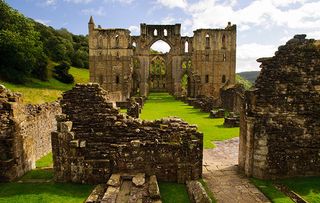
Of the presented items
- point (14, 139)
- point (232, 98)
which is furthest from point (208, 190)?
point (232, 98)

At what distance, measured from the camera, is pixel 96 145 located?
35.4ft

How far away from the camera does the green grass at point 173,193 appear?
922 centimetres

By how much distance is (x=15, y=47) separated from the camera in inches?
1658

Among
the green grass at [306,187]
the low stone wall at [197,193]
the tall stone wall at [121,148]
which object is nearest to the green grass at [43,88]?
the tall stone wall at [121,148]

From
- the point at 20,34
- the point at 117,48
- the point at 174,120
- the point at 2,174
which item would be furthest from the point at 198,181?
the point at 117,48

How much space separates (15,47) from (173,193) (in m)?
39.6

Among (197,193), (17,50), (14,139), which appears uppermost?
(17,50)

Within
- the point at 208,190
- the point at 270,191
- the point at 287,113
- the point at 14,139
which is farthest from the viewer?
the point at 287,113

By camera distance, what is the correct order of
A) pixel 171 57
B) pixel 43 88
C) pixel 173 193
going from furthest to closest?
pixel 171 57 → pixel 43 88 → pixel 173 193

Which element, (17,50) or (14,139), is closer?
(14,139)

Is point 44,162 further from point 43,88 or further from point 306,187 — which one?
point 43,88

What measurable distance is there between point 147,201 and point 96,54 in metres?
49.5

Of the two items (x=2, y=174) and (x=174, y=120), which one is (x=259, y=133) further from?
(x=2, y=174)

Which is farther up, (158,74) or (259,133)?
(158,74)
